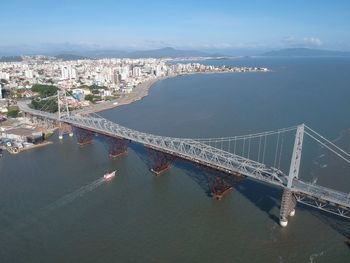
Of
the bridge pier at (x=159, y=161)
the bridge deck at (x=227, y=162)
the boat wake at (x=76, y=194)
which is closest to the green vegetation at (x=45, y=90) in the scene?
the bridge deck at (x=227, y=162)

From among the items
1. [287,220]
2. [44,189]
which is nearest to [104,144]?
[44,189]

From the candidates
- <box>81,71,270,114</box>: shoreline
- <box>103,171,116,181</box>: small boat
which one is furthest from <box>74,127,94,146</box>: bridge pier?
<box>81,71,270,114</box>: shoreline

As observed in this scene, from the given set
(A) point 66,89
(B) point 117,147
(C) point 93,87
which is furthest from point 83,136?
(C) point 93,87

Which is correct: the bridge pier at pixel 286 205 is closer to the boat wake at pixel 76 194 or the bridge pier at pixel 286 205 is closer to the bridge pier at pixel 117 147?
the boat wake at pixel 76 194

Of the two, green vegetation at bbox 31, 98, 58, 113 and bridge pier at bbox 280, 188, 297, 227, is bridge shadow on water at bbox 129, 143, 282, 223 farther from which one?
green vegetation at bbox 31, 98, 58, 113

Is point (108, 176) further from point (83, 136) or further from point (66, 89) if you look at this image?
point (66, 89)

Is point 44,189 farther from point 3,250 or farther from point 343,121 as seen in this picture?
point 343,121
